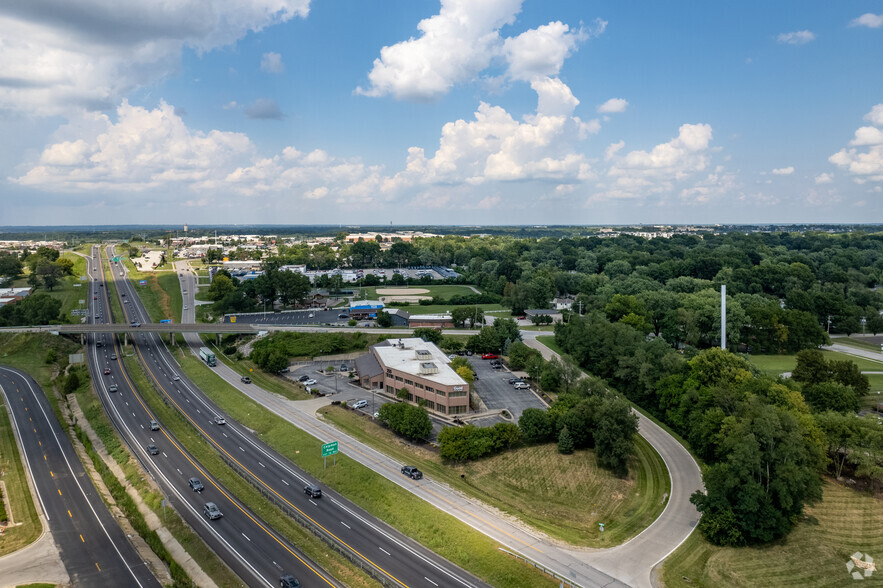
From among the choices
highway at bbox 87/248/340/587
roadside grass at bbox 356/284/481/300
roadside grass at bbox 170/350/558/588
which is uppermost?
roadside grass at bbox 356/284/481/300

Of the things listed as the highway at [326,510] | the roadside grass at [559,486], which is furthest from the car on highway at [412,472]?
the highway at [326,510]

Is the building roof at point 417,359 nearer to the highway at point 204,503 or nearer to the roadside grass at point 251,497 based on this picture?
the roadside grass at point 251,497

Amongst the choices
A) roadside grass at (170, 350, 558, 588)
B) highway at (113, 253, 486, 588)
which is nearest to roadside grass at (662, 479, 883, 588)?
roadside grass at (170, 350, 558, 588)

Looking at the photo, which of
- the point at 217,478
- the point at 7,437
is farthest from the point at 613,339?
the point at 7,437

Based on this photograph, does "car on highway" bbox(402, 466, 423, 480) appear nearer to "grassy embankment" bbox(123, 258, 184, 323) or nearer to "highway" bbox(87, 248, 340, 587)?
"highway" bbox(87, 248, 340, 587)

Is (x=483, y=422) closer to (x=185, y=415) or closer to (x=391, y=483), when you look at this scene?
(x=391, y=483)

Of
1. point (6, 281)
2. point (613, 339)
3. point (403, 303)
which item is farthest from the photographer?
point (6, 281)

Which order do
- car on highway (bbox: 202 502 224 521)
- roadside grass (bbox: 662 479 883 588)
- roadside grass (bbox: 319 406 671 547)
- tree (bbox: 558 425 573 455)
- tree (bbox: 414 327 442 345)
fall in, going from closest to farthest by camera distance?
roadside grass (bbox: 662 479 883 588) < car on highway (bbox: 202 502 224 521) < roadside grass (bbox: 319 406 671 547) < tree (bbox: 558 425 573 455) < tree (bbox: 414 327 442 345)
